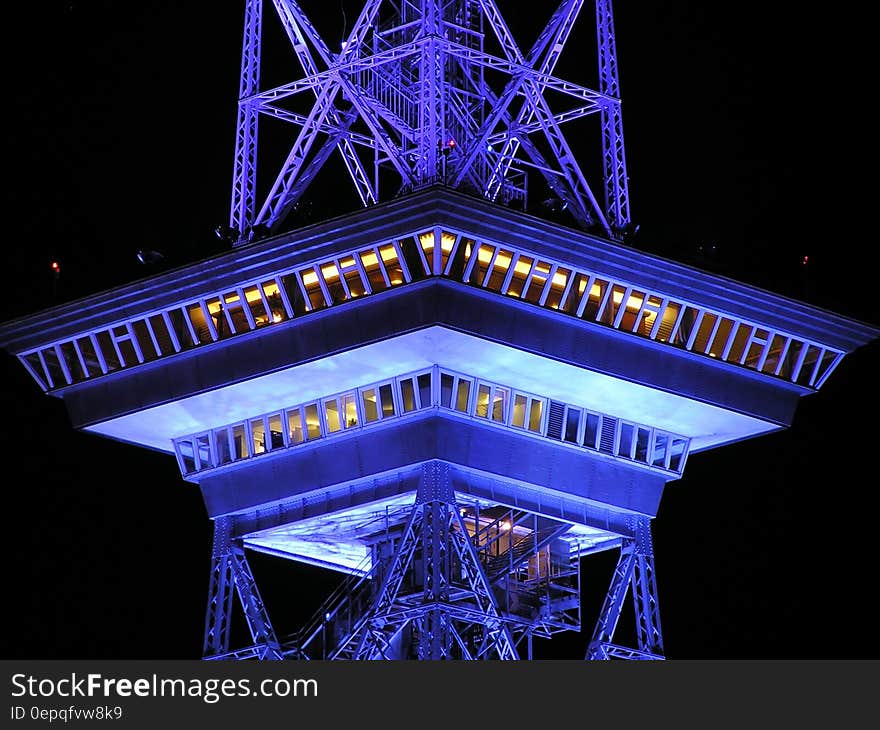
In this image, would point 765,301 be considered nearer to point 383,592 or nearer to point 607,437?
point 607,437

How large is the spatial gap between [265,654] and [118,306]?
45.7 feet

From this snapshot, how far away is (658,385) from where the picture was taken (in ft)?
285

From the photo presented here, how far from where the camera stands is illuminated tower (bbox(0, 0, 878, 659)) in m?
83.4

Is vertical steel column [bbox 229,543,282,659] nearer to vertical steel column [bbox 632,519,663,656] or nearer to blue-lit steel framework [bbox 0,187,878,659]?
blue-lit steel framework [bbox 0,187,878,659]

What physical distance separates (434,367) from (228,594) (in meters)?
13.0

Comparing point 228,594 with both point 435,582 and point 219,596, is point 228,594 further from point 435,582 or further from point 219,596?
point 435,582

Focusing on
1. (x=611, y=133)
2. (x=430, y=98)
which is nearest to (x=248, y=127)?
(x=430, y=98)

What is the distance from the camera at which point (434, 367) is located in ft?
279

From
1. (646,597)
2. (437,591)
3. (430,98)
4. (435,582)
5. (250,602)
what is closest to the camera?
(437,591)

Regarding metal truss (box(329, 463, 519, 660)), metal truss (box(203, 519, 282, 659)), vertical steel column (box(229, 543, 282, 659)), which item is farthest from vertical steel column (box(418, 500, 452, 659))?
metal truss (box(203, 519, 282, 659))

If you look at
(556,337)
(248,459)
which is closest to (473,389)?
(556,337)

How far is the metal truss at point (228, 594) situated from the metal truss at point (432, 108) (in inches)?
456

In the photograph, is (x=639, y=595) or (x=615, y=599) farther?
(x=639, y=595)

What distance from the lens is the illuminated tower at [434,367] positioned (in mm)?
83438
